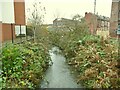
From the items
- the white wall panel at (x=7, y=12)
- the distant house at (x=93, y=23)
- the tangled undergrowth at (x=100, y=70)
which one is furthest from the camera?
the distant house at (x=93, y=23)

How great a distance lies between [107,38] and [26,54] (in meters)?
6.94

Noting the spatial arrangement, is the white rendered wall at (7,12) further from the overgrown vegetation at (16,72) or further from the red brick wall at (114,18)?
the red brick wall at (114,18)

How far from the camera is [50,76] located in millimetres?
10484

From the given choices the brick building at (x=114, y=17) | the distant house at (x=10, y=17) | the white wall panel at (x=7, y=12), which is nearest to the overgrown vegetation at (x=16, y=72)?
the distant house at (x=10, y=17)

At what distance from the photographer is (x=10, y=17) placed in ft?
48.7

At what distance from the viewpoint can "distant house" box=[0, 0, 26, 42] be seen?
13.4 metres

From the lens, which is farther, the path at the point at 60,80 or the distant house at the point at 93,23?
the distant house at the point at 93,23

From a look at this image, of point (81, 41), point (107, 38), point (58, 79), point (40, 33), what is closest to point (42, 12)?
point (40, 33)

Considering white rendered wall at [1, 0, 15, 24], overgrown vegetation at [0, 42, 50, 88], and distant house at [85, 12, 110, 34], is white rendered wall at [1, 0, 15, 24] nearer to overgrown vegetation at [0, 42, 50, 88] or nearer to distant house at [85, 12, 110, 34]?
overgrown vegetation at [0, 42, 50, 88]

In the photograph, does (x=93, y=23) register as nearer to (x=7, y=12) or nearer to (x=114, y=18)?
(x=114, y=18)

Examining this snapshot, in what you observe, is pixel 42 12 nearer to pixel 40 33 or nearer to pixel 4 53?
pixel 40 33

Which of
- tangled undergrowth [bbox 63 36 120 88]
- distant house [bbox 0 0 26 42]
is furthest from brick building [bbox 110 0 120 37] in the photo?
tangled undergrowth [bbox 63 36 120 88]

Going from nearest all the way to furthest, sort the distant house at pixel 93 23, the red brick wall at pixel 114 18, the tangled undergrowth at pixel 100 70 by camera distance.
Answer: the tangled undergrowth at pixel 100 70, the distant house at pixel 93 23, the red brick wall at pixel 114 18

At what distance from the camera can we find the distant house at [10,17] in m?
13.4
